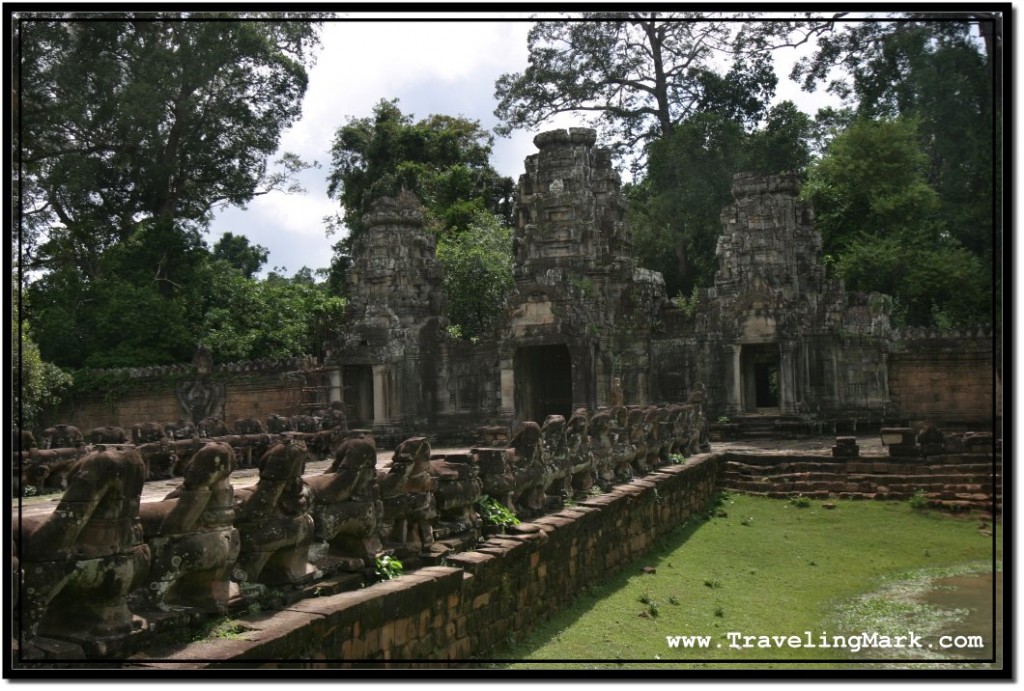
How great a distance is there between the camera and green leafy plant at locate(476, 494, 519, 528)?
8055mm

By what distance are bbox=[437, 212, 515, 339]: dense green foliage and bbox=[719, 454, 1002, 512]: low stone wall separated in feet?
45.2

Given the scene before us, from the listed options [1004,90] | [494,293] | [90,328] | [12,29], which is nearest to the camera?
[12,29]

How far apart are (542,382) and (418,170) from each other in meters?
15.0

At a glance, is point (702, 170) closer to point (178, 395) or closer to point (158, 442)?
point (178, 395)

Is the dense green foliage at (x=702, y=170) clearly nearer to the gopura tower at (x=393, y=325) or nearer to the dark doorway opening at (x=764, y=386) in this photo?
the dark doorway opening at (x=764, y=386)

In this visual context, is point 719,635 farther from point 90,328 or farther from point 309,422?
point 90,328

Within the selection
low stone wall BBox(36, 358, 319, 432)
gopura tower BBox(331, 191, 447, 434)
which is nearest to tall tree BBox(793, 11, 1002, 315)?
gopura tower BBox(331, 191, 447, 434)

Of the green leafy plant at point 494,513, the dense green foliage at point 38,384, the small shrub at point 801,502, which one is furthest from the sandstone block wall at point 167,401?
the green leafy plant at point 494,513

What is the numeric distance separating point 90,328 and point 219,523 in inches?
860

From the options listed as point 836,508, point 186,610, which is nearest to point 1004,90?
point 186,610

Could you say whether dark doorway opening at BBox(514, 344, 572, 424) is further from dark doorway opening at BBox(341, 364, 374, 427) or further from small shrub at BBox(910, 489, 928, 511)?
small shrub at BBox(910, 489, 928, 511)

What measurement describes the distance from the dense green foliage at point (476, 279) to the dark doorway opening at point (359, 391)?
5394 millimetres

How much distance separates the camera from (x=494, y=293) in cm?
2903

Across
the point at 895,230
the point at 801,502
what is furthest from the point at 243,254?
the point at 801,502
